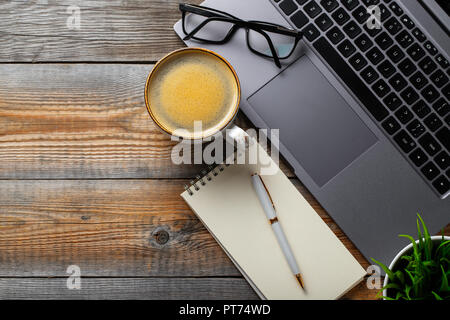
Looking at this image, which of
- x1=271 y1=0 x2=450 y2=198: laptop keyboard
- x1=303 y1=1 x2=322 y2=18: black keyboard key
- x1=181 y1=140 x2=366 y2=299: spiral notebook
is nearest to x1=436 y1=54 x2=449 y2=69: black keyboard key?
x1=271 y1=0 x2=450 y2=198: laptop keyboard

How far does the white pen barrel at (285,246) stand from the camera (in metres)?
0.71

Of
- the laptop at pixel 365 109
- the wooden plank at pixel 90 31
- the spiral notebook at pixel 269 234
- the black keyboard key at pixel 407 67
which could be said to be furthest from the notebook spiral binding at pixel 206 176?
the black keyboard key at pixel 407 67

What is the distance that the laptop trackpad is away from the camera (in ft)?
2.29

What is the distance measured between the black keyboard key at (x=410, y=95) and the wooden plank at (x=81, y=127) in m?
0.36

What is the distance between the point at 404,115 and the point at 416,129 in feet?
0.10

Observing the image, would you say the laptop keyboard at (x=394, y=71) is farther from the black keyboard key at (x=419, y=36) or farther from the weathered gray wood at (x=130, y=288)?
the weathered gray wood at (x=130, y=288)

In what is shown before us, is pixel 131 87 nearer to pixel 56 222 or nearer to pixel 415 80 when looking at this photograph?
Result: pixel 56 222

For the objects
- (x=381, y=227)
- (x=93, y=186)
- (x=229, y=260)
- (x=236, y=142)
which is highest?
(x=93, y=186)

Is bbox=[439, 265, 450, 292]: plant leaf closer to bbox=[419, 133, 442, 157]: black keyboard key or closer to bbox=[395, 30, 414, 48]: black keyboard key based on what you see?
bbox=[419, 133, 442, 157]: black keyboard key

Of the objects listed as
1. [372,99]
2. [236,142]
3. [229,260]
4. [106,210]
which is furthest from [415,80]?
[106,210]

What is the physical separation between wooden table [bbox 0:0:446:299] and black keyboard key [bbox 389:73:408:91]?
222mm

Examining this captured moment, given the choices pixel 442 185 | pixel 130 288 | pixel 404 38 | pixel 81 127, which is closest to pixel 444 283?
pixel 442 185

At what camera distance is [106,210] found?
29.5 inches

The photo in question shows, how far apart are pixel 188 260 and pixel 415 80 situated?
485mm
